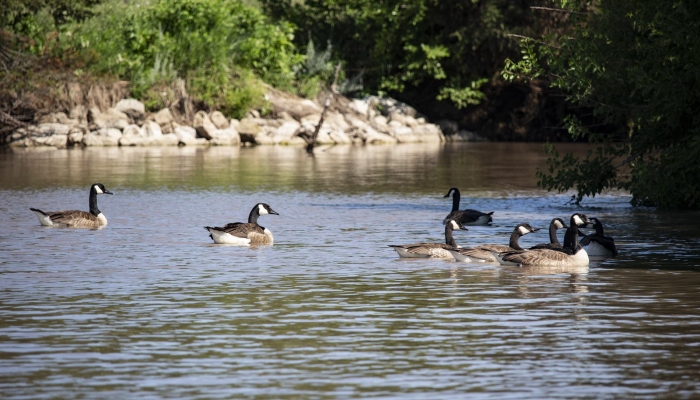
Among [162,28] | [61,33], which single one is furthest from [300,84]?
[61,33]

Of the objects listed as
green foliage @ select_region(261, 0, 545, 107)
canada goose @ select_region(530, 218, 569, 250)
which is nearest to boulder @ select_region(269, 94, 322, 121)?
green foliage @ select_region(261, 0, 545, 107)

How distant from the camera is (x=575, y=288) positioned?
14.9 metres

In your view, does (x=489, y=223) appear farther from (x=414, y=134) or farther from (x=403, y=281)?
(x=414, y=134)

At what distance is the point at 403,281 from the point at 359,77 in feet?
181

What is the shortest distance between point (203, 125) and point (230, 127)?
67.7 inches

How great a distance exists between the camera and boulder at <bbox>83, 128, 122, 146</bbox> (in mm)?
55219

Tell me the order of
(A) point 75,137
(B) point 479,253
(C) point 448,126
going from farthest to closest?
(C) point 448,126 → (A) point 75,137 → (B) point 479,253

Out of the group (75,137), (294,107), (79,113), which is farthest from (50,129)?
(294,107)

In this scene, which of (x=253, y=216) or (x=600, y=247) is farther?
(x=253, y=216)

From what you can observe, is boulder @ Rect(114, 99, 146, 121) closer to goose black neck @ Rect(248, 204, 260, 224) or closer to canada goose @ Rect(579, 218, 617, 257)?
goose black neck @ Rect(248, 204, 260, 224)

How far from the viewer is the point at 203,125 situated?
58781 mm

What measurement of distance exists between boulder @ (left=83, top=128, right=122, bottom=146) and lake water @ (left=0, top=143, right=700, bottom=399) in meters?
28.1

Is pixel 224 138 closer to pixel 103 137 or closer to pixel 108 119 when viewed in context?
pixel 108 119

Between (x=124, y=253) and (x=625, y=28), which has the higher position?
(x=625, y=28)
